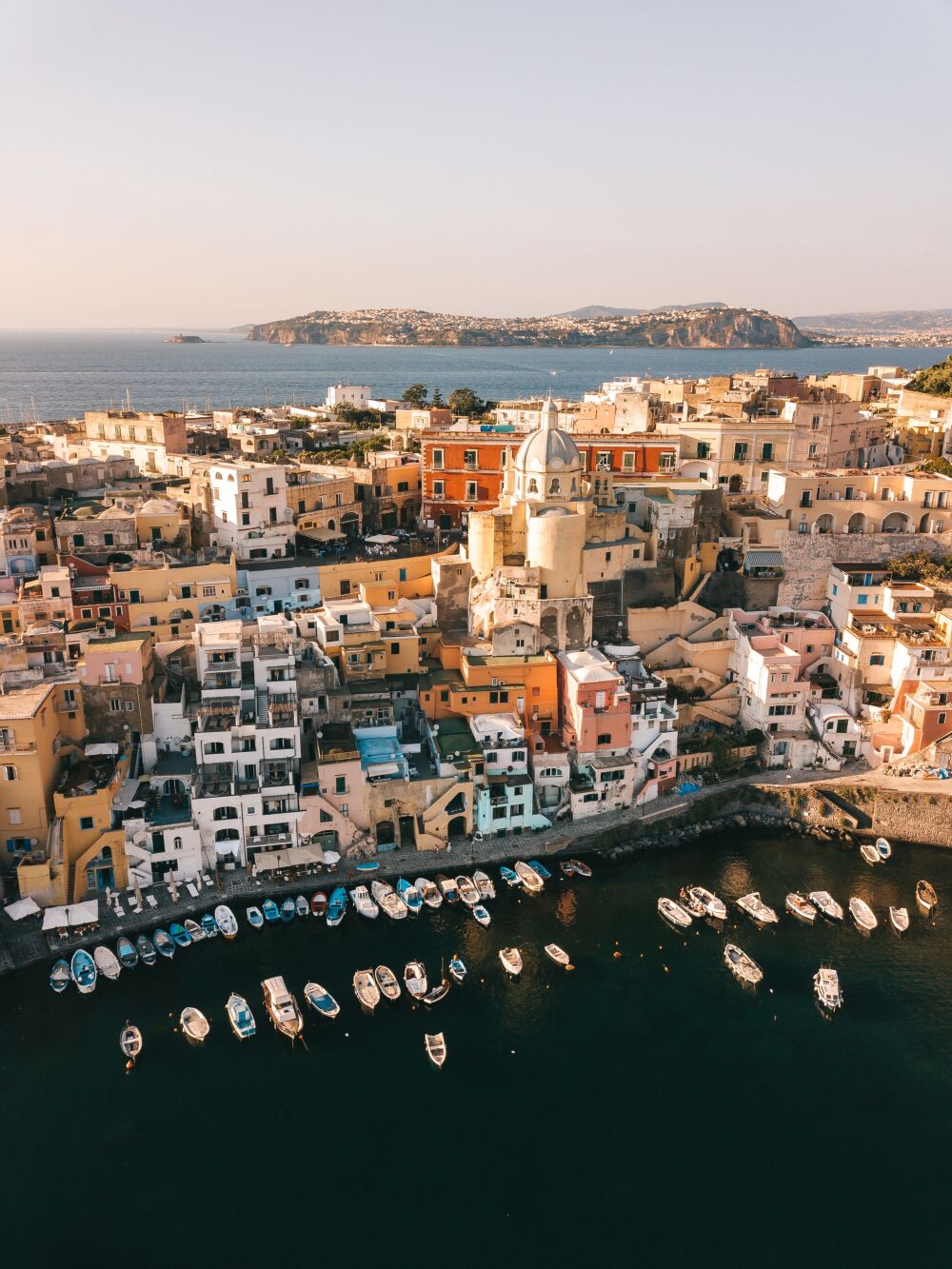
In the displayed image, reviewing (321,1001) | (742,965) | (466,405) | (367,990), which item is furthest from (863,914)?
(466,405)

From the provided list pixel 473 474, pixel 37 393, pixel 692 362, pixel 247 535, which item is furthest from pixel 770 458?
pixel 692 362

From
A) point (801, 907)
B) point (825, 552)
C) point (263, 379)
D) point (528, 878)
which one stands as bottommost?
point (801, 907)

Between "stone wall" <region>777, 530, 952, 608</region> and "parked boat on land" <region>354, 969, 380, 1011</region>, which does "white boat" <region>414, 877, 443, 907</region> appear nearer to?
"parked boat on land" <region>354, 969, 380, 1011</region>

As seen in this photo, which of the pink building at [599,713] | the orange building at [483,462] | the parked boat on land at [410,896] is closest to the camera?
the parked boat on land at [410,896]

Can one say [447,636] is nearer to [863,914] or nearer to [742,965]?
[742,965]

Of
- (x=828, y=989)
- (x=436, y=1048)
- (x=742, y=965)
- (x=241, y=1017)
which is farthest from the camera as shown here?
(x=742, y=965)

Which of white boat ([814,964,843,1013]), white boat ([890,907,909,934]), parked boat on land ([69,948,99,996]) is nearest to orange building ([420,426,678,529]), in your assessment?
white boat ([890,907,909,934])

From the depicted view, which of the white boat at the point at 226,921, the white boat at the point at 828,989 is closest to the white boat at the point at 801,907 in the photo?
the white boat at the point at 828,989

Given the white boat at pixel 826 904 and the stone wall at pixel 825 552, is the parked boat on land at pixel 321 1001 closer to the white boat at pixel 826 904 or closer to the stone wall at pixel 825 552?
the white boat at pixel 826 904
